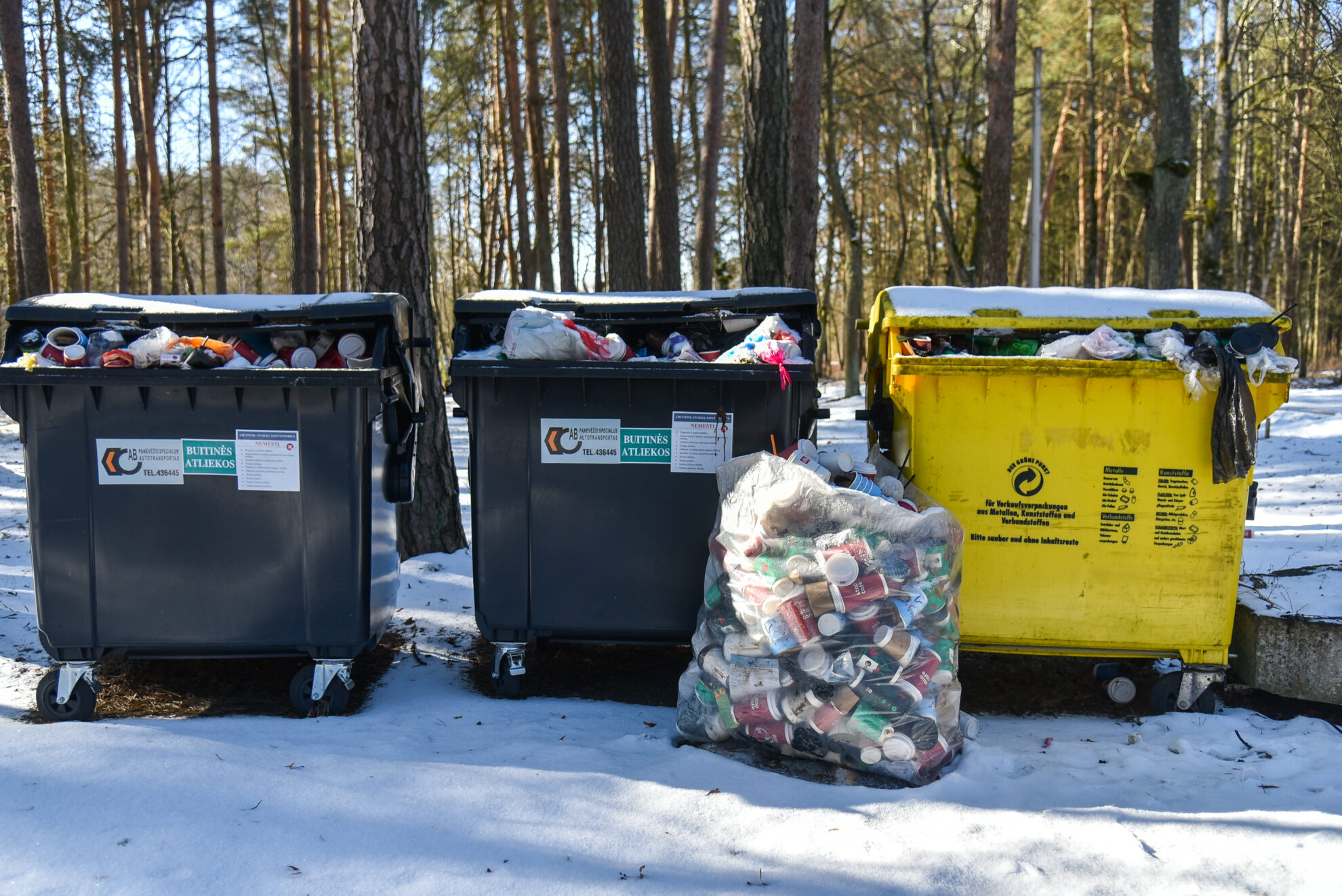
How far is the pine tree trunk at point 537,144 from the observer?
13562 mm

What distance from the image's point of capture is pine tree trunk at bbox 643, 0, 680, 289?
877 cm

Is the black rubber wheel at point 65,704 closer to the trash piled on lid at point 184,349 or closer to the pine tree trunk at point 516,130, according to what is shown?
the trash piled on lid at point 184,349

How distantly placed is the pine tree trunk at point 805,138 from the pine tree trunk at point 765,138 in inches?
6.9

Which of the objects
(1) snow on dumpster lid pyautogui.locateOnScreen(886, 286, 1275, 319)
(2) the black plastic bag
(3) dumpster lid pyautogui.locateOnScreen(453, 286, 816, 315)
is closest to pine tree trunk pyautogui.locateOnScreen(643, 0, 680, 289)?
(3) dumpster lid pyautogui.locateOnScreen(453, 286, 816, 315)

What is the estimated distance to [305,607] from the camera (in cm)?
303

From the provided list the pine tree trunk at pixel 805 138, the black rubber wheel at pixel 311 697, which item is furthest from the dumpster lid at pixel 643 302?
the pine tree trunk at pixel 805 138

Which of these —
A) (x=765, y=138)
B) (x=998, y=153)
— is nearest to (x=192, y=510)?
(x=765, y=138)

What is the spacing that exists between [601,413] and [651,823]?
4.67 ft

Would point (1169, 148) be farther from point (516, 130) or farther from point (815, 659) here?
point (516, 130)

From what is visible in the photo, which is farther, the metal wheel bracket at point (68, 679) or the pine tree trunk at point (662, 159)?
the pine tree trunk at point (662, 159)

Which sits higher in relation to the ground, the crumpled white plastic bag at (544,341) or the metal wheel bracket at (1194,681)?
the crumpled white plastic bag at (544,341)

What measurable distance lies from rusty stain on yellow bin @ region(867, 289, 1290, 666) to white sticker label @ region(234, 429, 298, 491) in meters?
2.11

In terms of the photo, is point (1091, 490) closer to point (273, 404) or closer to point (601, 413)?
point (601, 413)

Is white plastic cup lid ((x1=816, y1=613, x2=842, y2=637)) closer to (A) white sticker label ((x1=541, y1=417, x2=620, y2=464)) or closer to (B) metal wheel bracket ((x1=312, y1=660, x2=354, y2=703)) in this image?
(A) white sticker label ((x1=541, y1=417, x2=620, y2=464))
